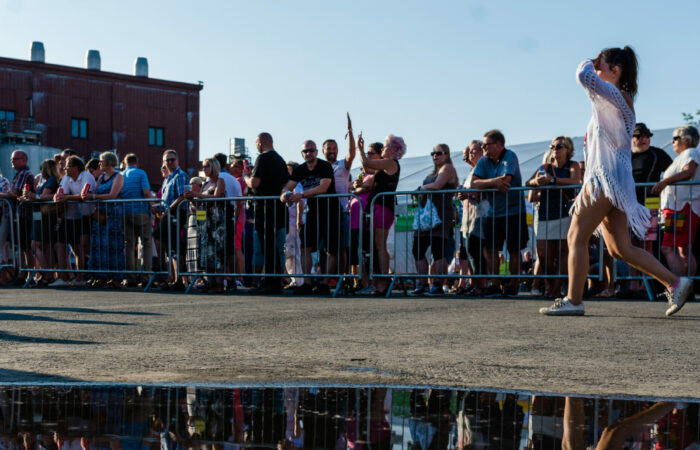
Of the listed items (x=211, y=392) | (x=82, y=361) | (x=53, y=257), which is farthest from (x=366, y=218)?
(x=211, y=392)

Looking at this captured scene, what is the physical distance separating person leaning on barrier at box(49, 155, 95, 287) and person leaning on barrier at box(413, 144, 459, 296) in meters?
4.79

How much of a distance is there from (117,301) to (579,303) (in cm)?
456

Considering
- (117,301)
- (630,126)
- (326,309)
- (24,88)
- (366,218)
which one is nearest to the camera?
(630,126)

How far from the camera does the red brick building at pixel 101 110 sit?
183ft

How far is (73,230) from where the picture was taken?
500 inches

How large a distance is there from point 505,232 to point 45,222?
6889mm

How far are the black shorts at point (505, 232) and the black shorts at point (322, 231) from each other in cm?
184

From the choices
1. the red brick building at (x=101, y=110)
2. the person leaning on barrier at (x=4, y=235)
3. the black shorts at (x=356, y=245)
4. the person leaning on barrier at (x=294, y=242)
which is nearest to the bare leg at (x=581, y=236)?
the black shorts at (x=356, y=245)

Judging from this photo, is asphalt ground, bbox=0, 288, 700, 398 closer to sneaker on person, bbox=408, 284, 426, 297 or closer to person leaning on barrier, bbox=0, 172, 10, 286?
sneaker on person, bbox=408, 284, 426, 297

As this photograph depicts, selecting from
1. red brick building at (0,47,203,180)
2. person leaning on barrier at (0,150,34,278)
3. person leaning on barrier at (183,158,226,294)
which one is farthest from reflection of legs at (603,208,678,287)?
red brick building at (0,47,203,180)

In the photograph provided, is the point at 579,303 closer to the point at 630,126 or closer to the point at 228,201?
the point at 630,126

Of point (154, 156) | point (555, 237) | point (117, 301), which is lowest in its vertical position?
point (117, 301)

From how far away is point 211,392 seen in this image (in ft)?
11.1

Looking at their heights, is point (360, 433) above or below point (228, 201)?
below
